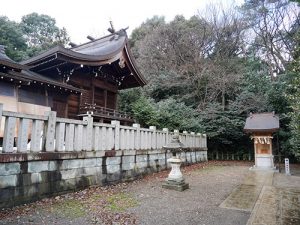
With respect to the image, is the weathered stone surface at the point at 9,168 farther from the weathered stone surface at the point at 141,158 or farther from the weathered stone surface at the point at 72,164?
the weathered stone surface at the point at 141,158

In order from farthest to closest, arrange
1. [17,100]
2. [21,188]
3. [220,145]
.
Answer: [220,145] → [17,100] → [21,188]

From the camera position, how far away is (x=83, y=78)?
560 inches

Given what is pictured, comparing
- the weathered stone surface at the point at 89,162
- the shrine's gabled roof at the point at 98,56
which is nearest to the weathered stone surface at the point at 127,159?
the weathered stone surface at the point at 89,162

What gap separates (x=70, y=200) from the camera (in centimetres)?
609

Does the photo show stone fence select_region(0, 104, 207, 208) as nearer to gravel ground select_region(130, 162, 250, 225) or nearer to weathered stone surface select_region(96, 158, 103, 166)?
weathered stone surface select_region(96, 158, 103, 166)

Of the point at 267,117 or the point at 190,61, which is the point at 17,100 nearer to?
the point at 267,117

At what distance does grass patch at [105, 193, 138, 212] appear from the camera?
18.6 feet

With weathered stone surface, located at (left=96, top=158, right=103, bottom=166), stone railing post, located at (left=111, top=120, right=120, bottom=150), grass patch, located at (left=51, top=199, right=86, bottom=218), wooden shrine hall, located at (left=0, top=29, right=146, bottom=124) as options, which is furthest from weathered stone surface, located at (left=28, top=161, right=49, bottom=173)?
wooden shrine hall, located at (left=0, top=29, right=146, bottom=124)

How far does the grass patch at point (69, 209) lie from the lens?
5.06 metres

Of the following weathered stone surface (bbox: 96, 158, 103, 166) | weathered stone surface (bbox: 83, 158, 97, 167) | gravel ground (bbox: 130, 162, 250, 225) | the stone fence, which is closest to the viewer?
gravel ground (bbox: 130, 162, 250, 225)

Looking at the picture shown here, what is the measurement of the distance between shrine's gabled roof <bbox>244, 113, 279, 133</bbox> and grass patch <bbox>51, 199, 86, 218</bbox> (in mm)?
12301

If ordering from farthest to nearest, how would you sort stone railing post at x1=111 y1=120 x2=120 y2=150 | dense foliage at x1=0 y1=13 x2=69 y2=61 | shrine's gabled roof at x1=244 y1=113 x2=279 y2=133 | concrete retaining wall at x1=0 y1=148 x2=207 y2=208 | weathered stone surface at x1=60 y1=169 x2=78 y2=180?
dense foliage at x1=0 y1=13 x2=69 y2=61
shrine's gabled roof at x1=244 y1=113 x2=279 y2=133
stone railing post at x1=111 y1=120 x2=120 y2=150
weathered stone surface at x1=60 y1=169 x2=78 y2=180
concrete retaining wall at x1=0 y1=148 x2=207 y2=208

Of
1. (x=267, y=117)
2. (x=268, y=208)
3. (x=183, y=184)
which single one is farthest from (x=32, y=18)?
(x=268, y=208)

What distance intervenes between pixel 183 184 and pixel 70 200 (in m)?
3.64
